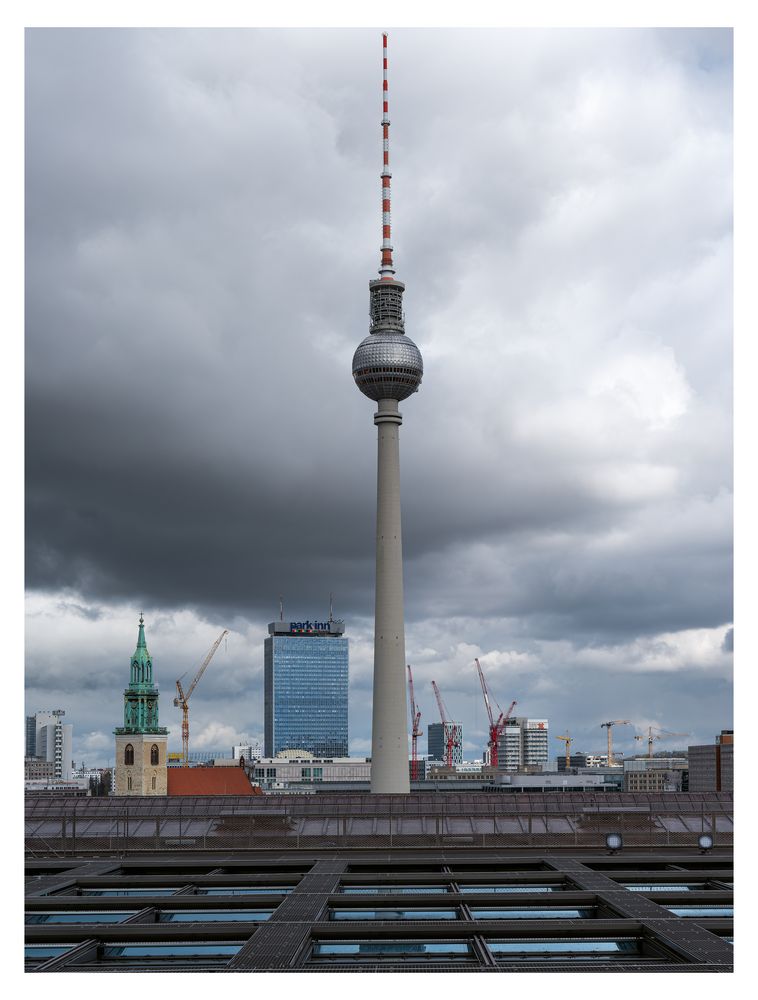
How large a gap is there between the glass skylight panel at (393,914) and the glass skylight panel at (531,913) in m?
1.33

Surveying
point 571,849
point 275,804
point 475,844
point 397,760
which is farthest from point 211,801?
point 397,760

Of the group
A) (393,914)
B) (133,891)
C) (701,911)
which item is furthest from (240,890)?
(701,911)

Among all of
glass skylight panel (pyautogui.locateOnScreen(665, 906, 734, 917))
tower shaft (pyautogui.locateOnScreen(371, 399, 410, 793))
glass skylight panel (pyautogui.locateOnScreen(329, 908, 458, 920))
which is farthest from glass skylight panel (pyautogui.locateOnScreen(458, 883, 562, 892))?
tower shaft (pyautogui.locateOnScreen(371, 399, 410, 793))

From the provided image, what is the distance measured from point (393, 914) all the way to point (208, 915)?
8.82 metres

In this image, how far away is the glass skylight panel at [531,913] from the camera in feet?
159

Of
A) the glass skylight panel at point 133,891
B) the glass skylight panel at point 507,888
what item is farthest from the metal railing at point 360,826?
the glass skylight panel at point 507,888

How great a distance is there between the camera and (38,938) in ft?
145

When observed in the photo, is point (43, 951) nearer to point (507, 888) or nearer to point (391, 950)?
point (391, 950)

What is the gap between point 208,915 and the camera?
5097 centimetres

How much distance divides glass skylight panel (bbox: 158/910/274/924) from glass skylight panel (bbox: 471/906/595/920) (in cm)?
974
